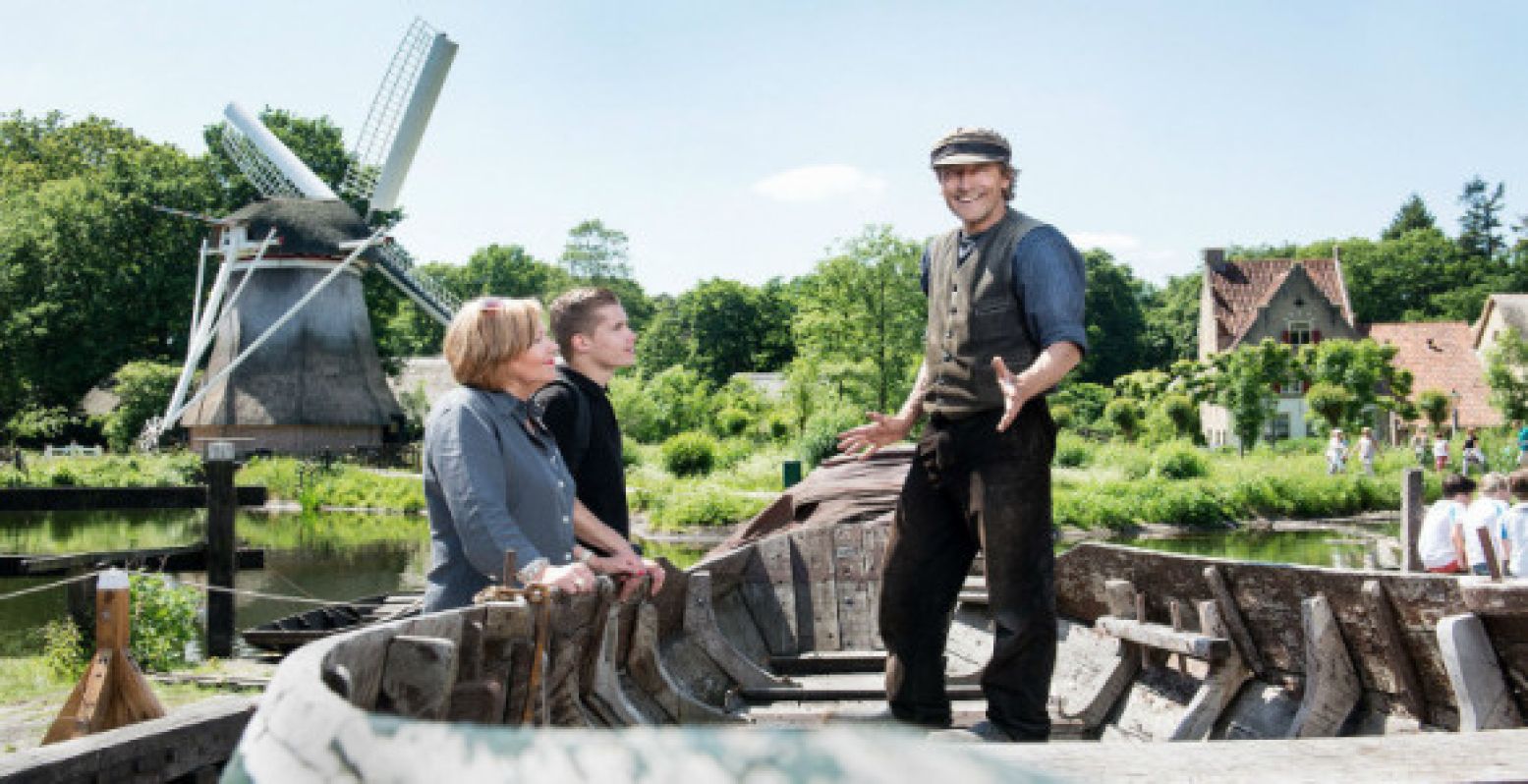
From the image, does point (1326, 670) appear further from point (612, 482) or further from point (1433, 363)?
point (1433, 363)

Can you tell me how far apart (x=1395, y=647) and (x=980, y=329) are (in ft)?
4.35

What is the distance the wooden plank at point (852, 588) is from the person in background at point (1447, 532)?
12.3 feet

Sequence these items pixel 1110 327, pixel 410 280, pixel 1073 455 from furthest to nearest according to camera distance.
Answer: pixel 1110 327 → pixel 410 280 → pixel 1073 455

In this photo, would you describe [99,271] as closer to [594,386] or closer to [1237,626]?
[594,386]

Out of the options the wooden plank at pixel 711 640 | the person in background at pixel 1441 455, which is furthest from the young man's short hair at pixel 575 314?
the person in background at pixel 1441 455

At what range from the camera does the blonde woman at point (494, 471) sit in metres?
2.72

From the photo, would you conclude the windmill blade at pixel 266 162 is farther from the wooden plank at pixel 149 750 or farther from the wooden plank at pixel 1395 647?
the wooden plank at pixel 1395 647

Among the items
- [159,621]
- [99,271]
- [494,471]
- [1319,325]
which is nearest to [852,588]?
[494,471]

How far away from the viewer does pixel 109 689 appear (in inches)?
192

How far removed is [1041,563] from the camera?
3.57 meters

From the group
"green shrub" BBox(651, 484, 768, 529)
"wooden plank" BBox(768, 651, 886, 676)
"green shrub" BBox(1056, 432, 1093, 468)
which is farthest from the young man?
"green shrub" BBox(1056, 432, 1093, 468)

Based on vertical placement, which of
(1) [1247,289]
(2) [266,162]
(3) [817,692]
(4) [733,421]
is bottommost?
(3) [817,692]

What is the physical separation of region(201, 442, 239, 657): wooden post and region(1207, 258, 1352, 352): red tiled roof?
147 ft

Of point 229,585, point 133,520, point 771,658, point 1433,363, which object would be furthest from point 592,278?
point 771,658
